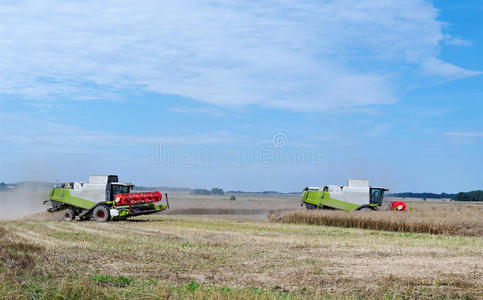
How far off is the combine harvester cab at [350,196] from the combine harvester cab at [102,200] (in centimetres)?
1173

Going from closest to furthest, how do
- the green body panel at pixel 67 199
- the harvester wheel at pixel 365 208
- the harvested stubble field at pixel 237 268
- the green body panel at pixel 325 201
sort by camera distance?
the harvested stubble field at pixel 237 268, the green body panel at pixel 67 199, the harvester wheel at pixel 365 208, the green body panel at pixel 325 201

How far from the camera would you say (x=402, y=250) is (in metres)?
18.7

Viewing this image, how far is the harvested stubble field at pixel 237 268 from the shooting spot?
10641 millimetres

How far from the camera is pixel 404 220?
30.2 m

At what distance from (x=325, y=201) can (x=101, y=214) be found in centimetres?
1566

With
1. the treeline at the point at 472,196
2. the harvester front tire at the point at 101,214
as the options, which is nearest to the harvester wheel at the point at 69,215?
the harvester front tire at the point at 101,214

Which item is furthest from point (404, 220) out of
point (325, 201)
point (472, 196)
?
point (472, 196)

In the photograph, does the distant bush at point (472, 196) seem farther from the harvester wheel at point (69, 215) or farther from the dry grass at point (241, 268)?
the dry grass at point (241, 268)

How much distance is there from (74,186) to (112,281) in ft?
79.6

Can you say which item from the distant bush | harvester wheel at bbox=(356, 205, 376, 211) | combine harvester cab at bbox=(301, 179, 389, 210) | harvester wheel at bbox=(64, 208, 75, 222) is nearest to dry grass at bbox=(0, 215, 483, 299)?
harvester wheel at bbox=(64, 208, 75, 222)

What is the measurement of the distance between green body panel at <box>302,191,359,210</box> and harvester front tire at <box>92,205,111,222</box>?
590 inches

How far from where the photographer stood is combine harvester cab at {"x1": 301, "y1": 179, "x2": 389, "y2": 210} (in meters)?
38.8

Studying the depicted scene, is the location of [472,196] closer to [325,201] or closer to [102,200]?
[325,201]

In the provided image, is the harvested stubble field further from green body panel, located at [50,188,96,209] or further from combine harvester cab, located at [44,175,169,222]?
green body panel, located at [50,188,96,209]
